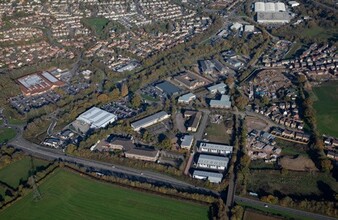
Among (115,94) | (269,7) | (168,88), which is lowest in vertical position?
A: (269,7)

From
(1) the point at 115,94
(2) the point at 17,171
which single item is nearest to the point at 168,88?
(1) the point at 115,94

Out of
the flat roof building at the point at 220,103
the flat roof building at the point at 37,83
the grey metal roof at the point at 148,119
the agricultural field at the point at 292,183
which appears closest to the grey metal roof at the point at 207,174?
the agricultural field at the point at 292,183

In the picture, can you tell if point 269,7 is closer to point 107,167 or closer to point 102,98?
point 102,98

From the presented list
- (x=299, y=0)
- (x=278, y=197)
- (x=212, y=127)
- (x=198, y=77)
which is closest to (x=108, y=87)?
(x=198, y=77)

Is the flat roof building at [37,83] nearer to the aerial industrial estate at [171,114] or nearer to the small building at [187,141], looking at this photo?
the aerial industrial estate at [171,114]

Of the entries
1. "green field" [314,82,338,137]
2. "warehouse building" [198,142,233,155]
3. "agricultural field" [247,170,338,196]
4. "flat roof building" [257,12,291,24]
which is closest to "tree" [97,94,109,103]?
"warehouse building" [198,142,233,155]

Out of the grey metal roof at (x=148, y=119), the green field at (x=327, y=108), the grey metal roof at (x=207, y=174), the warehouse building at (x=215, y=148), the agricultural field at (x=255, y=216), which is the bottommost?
the green field at (x=327, y=108)

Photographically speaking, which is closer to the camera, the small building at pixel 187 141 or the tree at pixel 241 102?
the small building at pixel 187 141
